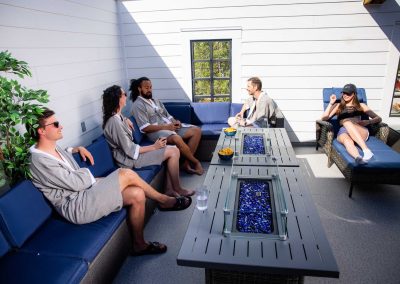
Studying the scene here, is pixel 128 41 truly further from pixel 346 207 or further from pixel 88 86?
pixel 346 207

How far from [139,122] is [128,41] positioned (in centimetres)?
168

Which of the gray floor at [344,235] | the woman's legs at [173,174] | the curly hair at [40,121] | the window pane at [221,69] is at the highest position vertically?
the window pane at [221,69]

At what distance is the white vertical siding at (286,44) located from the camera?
4203 millimetres

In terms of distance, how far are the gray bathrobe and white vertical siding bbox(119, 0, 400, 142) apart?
2980 mm

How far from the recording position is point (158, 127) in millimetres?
3900

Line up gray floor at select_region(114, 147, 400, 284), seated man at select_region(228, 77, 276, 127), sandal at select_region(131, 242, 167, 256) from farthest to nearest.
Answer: seated man at select_region(228, 77, 276, 127)
sandal at select_region(131, 242, 167, 256)
gray floor at select_region(114, 147, 400, 284)

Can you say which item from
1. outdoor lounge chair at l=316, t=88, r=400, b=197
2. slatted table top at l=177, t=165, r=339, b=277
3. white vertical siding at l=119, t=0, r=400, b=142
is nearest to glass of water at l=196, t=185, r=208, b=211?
slatted table top at l=177, t=165, r=339, b=277

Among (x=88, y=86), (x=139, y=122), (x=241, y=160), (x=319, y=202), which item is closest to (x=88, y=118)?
(x=88, y=86)

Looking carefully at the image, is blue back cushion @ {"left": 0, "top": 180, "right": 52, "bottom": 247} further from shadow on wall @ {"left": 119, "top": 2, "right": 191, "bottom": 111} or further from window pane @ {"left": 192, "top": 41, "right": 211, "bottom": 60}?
window pane @ {"left": 192, "top": 41, "right": 211, "bottom": 60}

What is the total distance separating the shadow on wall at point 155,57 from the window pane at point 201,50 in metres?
0.27

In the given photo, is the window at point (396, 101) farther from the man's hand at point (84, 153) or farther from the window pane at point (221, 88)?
the man's hand at point (84, 153)

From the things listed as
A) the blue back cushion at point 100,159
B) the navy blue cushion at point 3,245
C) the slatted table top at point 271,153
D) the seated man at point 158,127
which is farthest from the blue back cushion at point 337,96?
the navy blue cushion at point 3,245

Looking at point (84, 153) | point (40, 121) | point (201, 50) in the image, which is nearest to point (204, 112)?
point (201, 50)

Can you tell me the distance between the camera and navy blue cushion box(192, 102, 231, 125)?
468 centimetres
